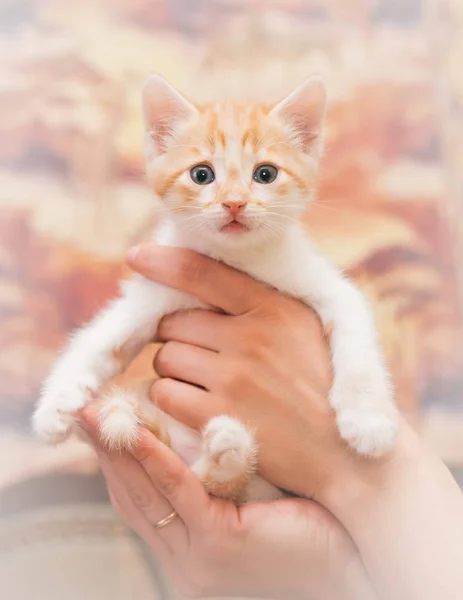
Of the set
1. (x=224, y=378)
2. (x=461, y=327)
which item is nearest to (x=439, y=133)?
(x=461, y=327)

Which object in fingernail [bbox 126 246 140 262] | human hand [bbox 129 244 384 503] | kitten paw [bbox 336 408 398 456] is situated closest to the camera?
kitten paw [bbox 336 408 398 456]

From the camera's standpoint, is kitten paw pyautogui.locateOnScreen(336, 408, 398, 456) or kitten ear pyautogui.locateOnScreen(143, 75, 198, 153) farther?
kitten ear pyautogui.locateOnScreen(143, 75, 198, 153)

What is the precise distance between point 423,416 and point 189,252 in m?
0.62

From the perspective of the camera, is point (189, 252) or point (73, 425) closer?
point (73, 425)

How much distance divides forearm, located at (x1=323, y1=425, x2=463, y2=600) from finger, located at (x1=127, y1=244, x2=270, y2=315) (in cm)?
31

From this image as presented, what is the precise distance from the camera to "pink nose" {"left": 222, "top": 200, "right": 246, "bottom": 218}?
2.40 feet

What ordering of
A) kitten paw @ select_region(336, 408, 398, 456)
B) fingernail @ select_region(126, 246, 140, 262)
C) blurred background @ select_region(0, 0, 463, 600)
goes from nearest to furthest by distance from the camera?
1. kitten paw @ select_region(336, 408, 398, 456)
2. fingernail @ select_region(126, 246, 140, 262)
3. blurred background @ select_region(0, 0, 463, 600)

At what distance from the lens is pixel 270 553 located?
0.79m

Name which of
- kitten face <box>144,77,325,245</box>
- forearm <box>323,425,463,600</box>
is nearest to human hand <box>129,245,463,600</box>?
forearm <box>323,425,463,600</box>

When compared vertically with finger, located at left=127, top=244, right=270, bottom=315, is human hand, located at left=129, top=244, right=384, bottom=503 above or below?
below

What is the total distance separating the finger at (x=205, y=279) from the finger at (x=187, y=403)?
15 cm

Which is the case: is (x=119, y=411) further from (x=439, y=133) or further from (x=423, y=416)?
→ (x=439, y=133)

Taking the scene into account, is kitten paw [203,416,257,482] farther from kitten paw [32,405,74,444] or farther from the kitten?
kitten paw [32,405,74,444]

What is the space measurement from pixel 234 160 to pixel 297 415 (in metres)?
0.39
